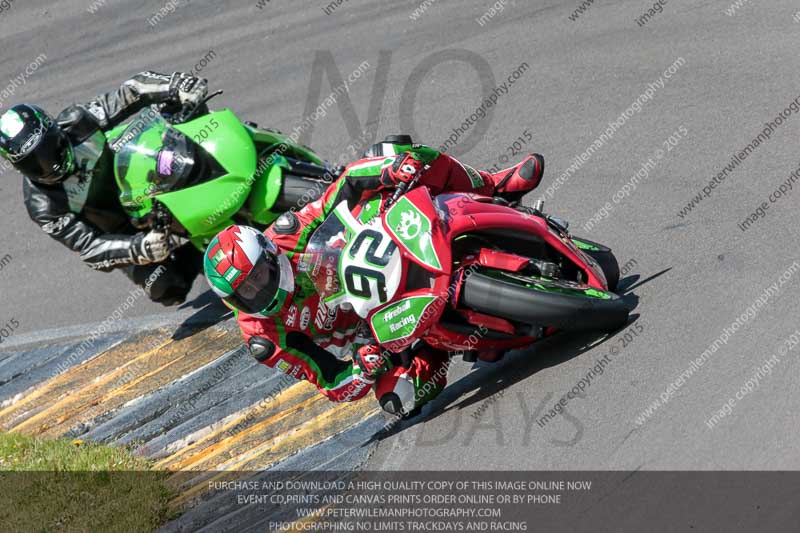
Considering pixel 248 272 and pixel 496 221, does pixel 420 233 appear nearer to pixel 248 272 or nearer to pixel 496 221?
pixel 496 221

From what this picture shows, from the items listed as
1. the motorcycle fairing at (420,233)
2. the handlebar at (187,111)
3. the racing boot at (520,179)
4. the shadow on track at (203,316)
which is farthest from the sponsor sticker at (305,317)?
the handlebar at (187,111)

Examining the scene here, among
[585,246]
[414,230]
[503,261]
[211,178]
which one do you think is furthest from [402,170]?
[211,178]

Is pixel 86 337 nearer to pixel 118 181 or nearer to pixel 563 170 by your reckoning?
pixel 118 181

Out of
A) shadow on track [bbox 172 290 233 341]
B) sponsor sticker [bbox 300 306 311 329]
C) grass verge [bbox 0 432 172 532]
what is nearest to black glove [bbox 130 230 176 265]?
shadow on track [bbox 172 290 233 341]

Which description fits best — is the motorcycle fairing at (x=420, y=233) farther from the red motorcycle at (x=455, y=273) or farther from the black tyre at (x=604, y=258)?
the black tyre at (x=604, y=258)

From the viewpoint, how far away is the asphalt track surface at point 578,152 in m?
5.96

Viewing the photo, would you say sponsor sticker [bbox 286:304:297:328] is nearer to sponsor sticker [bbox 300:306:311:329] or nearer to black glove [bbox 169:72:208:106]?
sponsor sticker [bbox 300:306:311:329]

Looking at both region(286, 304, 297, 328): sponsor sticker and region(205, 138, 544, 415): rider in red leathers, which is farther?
region(286, 304, 297, 328): sponsor sticker

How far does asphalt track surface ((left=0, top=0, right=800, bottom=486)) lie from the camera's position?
19.5 ft

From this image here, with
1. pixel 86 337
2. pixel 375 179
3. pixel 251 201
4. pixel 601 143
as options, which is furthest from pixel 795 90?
pixel 86 337

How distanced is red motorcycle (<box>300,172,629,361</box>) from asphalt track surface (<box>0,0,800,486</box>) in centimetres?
45

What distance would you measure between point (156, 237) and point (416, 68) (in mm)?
4075

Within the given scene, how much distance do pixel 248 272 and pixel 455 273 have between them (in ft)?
4.08

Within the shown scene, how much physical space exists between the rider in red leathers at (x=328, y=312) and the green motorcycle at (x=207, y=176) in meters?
1.75
